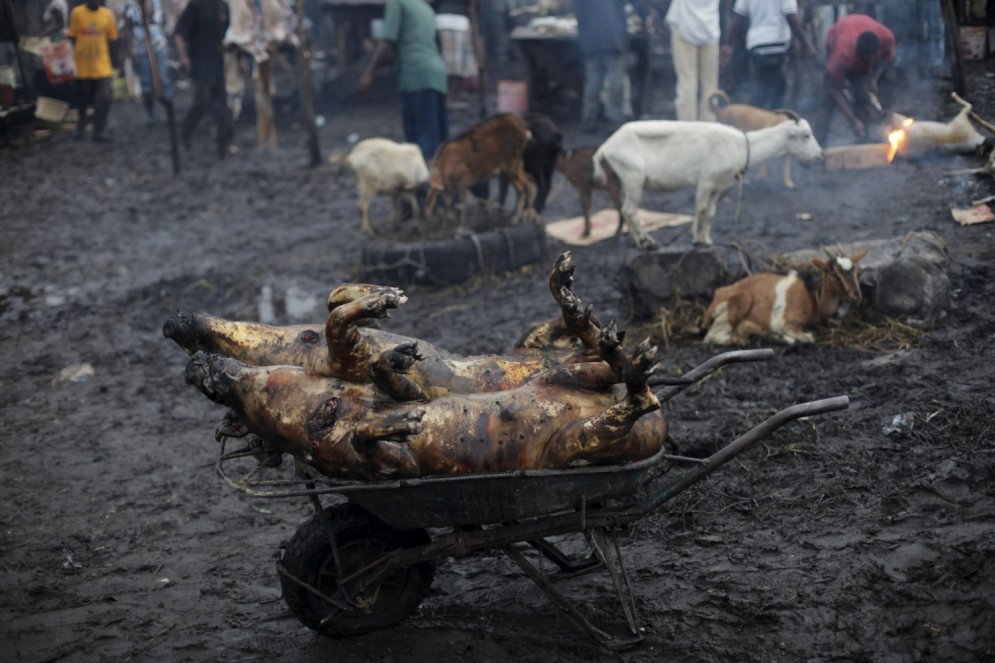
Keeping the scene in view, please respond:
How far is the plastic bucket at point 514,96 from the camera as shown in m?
15.1

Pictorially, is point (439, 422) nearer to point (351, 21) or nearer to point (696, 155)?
point (696, 155)

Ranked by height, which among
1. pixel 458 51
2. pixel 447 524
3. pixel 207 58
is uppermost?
pixel 207 58

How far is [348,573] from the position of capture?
3924 millimetres

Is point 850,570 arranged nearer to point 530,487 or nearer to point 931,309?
point 530,487

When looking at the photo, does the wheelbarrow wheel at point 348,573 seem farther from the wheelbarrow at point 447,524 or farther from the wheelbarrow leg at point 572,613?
the wheelbarrow leg at point 572,613

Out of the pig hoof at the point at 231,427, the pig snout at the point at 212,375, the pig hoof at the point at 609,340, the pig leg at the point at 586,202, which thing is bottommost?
the pig leg at the point at 586,202

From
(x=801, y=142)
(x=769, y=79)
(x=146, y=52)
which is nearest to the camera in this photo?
(x=801, y=142)

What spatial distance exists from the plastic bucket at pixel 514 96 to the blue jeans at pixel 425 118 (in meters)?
3.82

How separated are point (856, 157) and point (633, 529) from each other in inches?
276

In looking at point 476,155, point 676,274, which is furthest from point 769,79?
point 676,274

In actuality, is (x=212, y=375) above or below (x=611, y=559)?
above

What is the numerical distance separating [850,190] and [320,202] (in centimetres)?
656

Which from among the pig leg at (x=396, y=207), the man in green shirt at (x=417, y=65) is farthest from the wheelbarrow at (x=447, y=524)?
the man in green shirt at (x=417, y=65)

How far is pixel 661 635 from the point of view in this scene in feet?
12.8
